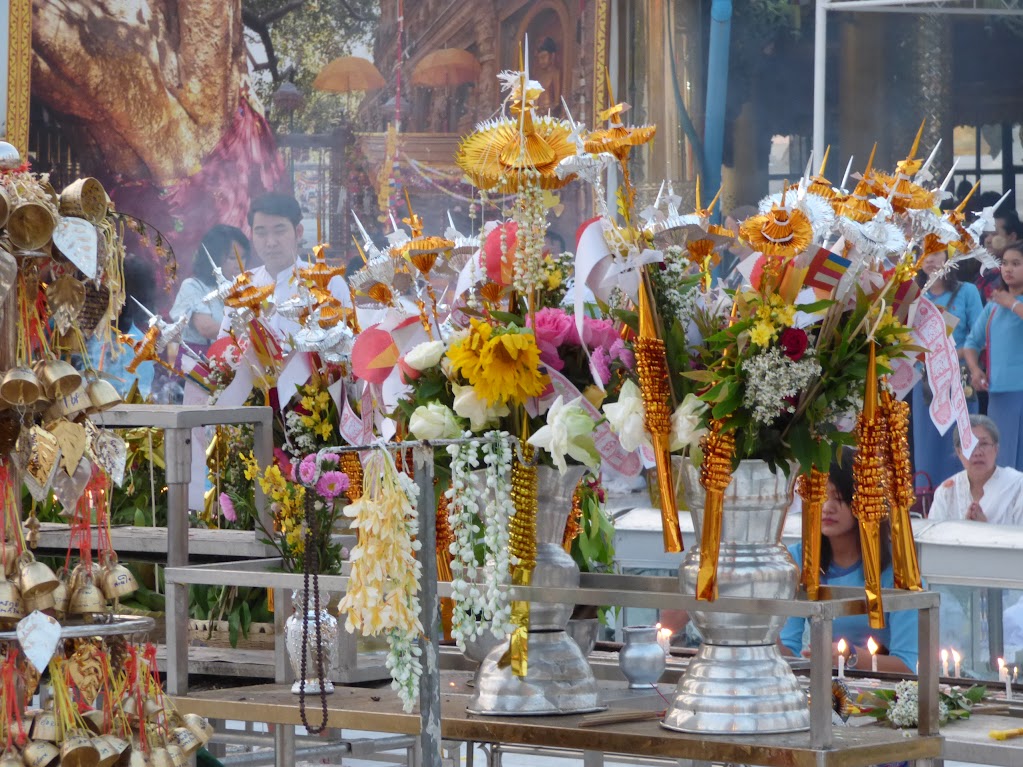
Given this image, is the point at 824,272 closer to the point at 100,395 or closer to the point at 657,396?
the point at 657,396

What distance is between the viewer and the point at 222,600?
12.0 feet

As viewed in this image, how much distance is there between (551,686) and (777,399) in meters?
0.65

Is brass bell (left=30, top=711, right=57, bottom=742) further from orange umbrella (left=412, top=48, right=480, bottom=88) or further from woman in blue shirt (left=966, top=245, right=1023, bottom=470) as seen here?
orange umbrella (left=412, top=48, right=480, bottom=88)

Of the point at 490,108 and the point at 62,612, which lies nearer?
the point at 62,612

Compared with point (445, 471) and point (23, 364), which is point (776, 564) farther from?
point (23, 364)

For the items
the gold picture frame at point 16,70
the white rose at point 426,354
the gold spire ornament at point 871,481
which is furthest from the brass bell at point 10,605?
the gold picture frame at point 16,70

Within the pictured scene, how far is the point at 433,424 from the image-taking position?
2729mm

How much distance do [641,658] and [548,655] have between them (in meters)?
0.27

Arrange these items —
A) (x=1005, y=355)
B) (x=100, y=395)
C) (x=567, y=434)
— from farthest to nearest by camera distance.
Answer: (x=1005, y=355) → (x=567, y=434) → (x=100, y=395)

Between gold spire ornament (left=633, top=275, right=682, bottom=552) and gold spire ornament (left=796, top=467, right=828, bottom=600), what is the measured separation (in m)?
0.23

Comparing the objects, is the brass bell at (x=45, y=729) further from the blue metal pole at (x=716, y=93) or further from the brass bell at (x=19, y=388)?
the blue metal pole at (x=716, y=93)

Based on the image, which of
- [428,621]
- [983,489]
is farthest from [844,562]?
[428,621]

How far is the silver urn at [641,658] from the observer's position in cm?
295

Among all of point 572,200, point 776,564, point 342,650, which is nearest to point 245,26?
point 572,200
